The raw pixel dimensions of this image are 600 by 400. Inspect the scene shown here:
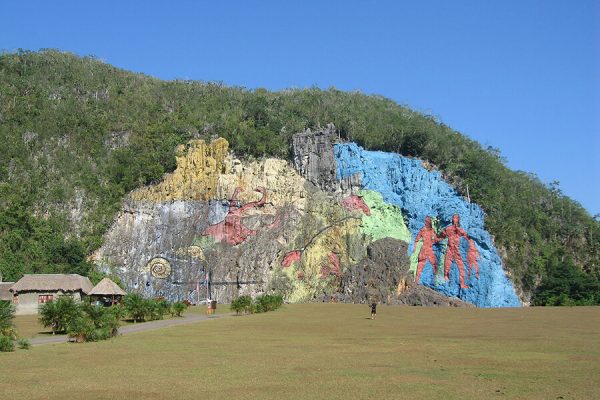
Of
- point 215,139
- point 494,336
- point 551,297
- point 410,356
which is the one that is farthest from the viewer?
point 215,139

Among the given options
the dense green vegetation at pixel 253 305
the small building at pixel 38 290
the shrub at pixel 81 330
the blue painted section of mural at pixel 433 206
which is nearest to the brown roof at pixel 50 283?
the small building at pixel 38 290

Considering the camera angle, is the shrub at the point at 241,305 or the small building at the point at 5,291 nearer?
the shrub at the point at 241,305

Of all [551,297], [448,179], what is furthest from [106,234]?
[551,297]

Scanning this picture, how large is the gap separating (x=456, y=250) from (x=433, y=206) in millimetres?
5876

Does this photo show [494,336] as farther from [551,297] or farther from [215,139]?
[215,139]

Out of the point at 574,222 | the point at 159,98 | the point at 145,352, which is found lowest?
the point at 145,352

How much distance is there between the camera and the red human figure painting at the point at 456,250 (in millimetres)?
61812

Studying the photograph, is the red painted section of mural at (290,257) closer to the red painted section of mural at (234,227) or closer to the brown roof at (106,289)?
the red painted section of mural at (234,227)

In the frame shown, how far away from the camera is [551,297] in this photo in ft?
198

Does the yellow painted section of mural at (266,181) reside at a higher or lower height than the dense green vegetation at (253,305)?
higher

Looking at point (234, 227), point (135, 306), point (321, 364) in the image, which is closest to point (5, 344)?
point (321, 364)

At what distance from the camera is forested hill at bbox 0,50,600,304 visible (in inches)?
2427

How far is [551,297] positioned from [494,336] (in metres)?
36.0

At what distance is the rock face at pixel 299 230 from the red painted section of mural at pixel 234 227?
0.10 meters
